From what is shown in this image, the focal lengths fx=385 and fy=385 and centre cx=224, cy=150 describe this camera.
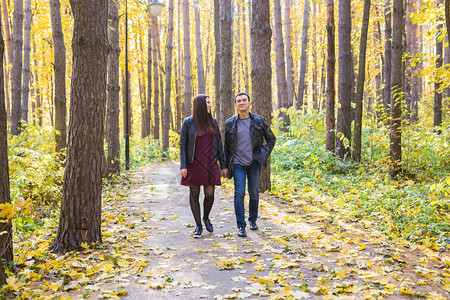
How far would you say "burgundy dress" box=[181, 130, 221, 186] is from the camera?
575 centimetres

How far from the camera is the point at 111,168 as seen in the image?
12438mm

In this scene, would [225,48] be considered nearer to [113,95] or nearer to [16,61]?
[113,95]

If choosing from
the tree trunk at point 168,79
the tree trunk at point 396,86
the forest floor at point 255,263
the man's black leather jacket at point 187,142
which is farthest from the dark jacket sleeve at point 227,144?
the tree trunk at point 168,79

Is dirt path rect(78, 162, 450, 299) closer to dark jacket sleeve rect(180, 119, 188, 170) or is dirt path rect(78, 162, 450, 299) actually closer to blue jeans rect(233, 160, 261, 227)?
blue jeans rect(233, 160, 261, 227)

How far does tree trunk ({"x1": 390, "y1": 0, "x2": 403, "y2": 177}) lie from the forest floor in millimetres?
3425

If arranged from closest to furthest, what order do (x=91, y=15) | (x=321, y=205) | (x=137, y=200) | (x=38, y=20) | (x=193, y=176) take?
(x=91, y=15), (x=193, y=176), (x=321, y=205), (x=137, y=200), (x=38, y=20)

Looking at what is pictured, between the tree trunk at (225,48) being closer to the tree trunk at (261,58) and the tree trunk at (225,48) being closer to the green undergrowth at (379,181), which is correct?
the green undergrowth at (379,181)

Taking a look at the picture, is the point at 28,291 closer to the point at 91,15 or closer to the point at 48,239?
the point at 48,239

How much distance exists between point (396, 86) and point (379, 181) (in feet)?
7.58

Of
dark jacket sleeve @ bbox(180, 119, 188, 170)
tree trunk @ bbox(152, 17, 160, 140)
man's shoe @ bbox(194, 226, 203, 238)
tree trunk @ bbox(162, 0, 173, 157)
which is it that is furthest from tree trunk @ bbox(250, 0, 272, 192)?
tree trunk @ bbox(152, 17, 160, 140)

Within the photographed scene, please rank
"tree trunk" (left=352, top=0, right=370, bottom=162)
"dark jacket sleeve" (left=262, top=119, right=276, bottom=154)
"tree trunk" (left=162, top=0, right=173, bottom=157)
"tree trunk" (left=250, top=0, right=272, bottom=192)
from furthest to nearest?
"tree trunk" (left=162, top=0, right=173, bottom=157)
"tree trunk" (left=352, top=0, right=370, bottom=162)
"tree trunk" (left=250, top=0, right=272, bottom=192)
"dark jacket sleeve" (left=262, top=119, right=276, bottom=154)

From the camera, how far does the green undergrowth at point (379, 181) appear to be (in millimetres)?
5934

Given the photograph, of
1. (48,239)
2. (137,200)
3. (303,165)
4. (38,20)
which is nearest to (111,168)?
(137,200)

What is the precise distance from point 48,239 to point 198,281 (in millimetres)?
2725
